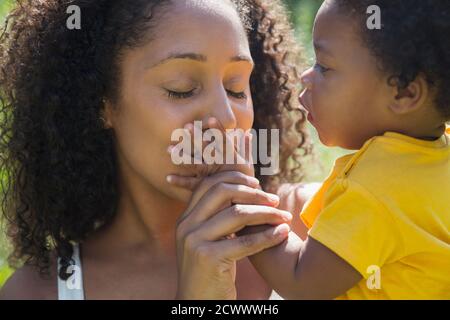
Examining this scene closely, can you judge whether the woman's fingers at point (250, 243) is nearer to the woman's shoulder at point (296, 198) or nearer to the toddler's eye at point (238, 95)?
the toddler's eye at point (238, 95)

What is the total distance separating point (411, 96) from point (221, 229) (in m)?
0.66

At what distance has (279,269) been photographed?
7.10 ft

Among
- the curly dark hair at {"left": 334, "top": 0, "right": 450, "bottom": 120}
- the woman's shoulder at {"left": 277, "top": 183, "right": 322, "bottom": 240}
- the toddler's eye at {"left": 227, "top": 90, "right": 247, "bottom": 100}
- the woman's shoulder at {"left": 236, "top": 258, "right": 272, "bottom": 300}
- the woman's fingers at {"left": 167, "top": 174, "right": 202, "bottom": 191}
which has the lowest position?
the woman's shoulder at {"left": 236, "top": 258, "right": 272, "bottom": 300}

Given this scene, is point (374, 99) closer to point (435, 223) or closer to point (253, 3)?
point (435, 223)

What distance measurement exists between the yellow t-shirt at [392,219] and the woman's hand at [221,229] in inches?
5.8

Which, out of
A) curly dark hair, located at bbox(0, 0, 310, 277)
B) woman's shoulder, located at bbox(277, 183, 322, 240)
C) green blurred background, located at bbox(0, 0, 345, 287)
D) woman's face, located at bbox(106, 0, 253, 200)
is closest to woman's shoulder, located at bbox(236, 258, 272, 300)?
woman's shoulder, located at bbox(277, 183, 322, 240)

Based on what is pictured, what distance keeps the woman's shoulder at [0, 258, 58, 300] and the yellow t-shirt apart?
3.52 ft

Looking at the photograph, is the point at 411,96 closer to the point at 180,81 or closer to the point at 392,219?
the point at 392,219

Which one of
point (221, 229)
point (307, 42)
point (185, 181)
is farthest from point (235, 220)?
point (307, 42)

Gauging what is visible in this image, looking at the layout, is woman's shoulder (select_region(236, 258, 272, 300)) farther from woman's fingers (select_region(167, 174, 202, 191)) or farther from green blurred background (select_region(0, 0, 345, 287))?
green blurred background (select_region(0, 0, 345, 287))

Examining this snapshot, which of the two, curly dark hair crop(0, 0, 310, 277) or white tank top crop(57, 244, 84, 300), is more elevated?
curly dark hair crop(0, 0, 310, 277)

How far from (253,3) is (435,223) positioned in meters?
1.26

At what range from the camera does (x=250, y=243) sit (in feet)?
7.10

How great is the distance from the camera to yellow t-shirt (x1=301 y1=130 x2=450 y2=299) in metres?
2.10
